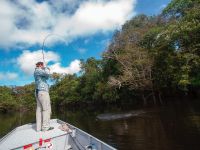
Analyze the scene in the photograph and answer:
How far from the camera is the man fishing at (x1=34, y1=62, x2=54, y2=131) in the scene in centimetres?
786

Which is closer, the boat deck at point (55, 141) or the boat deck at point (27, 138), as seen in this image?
the boat deck at point (55, 141)

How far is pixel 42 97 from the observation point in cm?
783

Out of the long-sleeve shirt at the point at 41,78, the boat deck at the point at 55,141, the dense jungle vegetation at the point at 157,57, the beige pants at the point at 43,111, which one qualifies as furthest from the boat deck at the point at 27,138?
the dense jungle vegetation at the point at 157,57

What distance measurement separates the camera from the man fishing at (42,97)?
7855 mm

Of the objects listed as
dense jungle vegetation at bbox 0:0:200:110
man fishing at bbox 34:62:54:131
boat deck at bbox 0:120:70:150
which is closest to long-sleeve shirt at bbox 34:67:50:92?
man fishing at bbox 34:62:54:131

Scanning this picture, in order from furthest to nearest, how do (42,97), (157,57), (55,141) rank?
(157,57), (42,97), (55,141)

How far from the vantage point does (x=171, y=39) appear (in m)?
23.8

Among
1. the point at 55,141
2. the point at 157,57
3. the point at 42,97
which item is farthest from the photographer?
the point at 157,57

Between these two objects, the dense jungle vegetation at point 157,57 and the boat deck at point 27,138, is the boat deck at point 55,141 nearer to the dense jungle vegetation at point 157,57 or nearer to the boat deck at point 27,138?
the boat deck at point 27,138

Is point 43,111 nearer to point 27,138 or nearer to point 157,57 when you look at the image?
point 27,138

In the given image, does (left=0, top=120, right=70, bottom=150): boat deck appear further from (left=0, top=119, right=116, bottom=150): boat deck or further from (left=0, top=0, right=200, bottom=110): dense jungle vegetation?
(left=0, top=0, right=200, bottom=110): dense jungle vegetation

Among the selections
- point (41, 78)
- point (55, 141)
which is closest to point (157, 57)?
point (41, 78)

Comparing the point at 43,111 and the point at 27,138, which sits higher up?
the point at 43,111

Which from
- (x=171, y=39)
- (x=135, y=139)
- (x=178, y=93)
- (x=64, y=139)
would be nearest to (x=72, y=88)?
(x=178, y=93)
